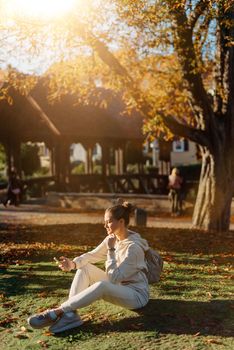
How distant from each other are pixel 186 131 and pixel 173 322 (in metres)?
7.62

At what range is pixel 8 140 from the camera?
82.7ft

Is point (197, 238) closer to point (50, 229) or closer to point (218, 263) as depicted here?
point (218, 263)

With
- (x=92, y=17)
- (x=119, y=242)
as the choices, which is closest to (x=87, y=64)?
(x=92, y=17)

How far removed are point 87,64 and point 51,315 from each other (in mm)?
10072

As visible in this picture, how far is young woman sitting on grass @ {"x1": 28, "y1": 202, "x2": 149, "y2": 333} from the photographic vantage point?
533cm

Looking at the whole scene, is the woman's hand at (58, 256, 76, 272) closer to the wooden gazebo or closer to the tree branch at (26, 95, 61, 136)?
the wooden gazebo

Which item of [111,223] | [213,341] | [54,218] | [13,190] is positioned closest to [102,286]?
[111,223]

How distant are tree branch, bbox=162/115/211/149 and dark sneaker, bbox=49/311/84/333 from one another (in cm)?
778

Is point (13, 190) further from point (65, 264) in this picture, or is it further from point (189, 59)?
point (65, 264)

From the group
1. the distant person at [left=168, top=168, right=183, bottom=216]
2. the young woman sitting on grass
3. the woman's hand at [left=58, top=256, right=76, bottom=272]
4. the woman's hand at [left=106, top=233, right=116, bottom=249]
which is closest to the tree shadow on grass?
the young woman sitting on grass

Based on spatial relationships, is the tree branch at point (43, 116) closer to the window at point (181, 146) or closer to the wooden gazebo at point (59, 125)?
the wooden gazebo at point (59, 125)

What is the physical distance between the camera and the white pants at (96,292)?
532 centimetres

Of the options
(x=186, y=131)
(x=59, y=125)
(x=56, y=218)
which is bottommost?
(x=56, y=218)

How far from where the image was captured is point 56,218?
17922 mm
